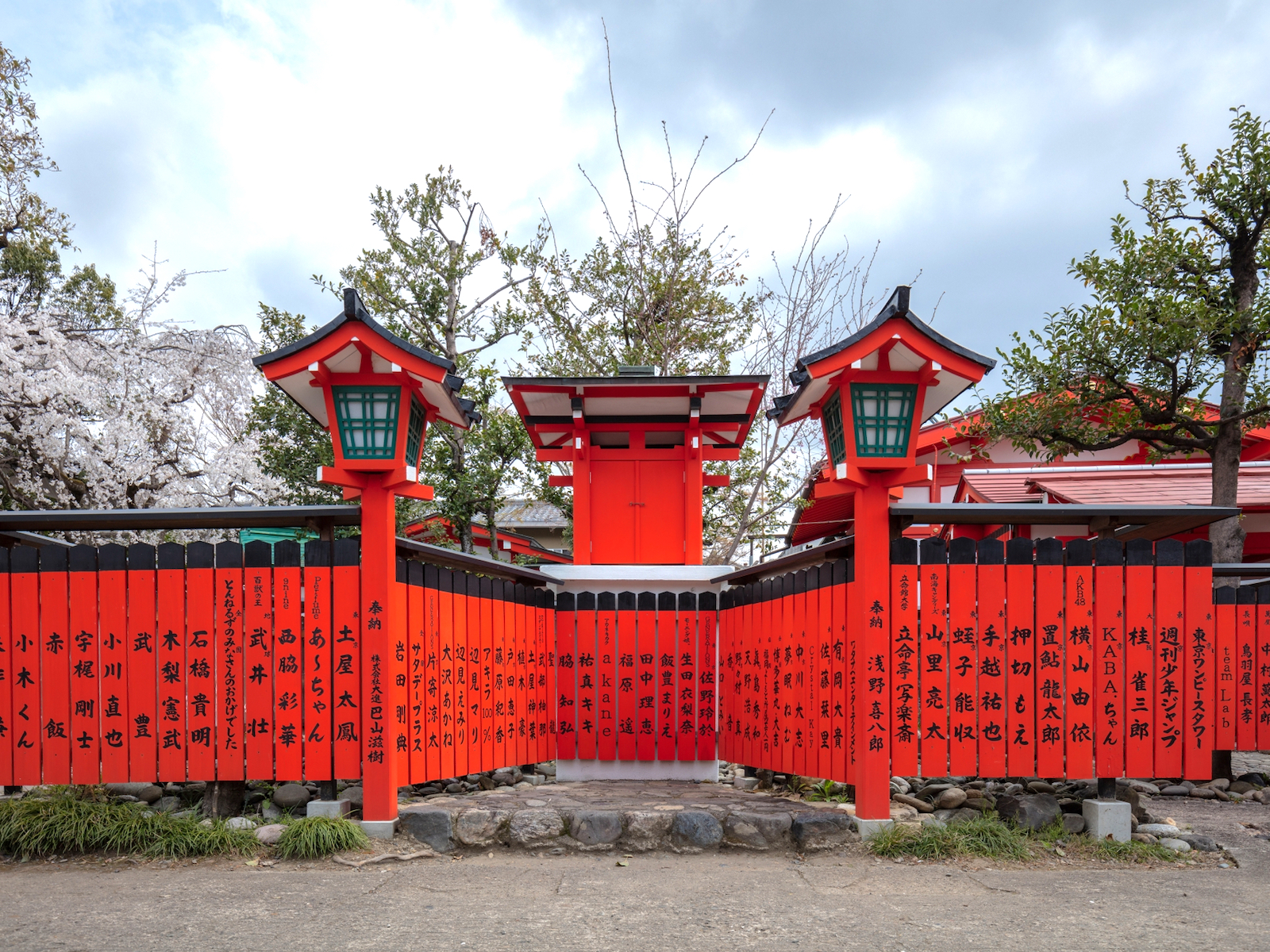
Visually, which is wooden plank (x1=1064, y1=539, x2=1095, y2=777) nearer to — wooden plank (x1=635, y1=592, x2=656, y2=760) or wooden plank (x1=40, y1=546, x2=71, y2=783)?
wooden plank (x1=635, y1=592, x2=656, y2=760)

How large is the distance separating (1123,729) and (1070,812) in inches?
28.3

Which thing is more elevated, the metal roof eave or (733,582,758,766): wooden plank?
the metal roof eave

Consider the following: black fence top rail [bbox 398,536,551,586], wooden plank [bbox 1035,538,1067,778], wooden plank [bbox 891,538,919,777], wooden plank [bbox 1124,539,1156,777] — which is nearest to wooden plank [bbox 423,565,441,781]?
black fence top rail [bbox 398,536,551,586]

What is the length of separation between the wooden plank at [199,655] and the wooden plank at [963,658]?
16.5 ft

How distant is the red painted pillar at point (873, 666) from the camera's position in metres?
5.73

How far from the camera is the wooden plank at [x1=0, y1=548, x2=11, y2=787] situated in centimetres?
580

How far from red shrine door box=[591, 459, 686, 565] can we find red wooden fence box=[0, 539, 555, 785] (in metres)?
3.88

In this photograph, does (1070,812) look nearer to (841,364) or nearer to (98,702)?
(841,364)

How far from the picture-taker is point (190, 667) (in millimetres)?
5777

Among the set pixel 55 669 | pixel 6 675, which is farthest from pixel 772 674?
pixel 6 675

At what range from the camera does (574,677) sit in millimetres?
7988

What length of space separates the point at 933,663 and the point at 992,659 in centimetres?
41

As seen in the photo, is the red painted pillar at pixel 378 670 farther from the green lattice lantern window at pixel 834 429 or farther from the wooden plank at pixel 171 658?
the green lattice lantern window at pixel 834 429

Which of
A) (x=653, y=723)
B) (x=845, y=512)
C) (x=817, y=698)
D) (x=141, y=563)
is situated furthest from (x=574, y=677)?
(x=845, y=512)
